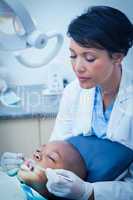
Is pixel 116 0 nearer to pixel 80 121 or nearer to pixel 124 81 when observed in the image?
pixel 124 81

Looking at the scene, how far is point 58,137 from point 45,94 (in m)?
0.14

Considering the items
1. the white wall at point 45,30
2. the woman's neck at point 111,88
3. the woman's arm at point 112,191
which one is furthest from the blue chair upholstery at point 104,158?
the white wall at point 45,30

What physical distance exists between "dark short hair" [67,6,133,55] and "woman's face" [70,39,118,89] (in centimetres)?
2

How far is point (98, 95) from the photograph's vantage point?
42.1 inches

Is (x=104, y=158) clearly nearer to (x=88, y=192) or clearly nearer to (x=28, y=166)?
(x=88, y=192)

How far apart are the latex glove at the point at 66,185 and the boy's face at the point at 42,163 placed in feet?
0.07

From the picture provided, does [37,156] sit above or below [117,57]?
below

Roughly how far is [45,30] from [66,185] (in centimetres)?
48

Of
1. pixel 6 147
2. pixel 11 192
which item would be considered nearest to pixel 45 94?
pixel 6 147

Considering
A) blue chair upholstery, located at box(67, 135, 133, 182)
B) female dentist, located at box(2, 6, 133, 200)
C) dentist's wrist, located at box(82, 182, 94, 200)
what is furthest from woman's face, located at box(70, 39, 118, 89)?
dentist's wrist, located at box(82, 182, 94, 200)

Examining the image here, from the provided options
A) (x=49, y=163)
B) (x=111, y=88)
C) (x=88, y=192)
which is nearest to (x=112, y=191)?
(x=88, y=192)

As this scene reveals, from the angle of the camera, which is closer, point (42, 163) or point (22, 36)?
point (42, 163)

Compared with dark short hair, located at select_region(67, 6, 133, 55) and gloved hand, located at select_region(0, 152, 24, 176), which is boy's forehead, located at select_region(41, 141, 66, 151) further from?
dark short hair, located at select_region(67, 6, 133, 55)

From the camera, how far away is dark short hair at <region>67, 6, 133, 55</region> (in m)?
0.97
